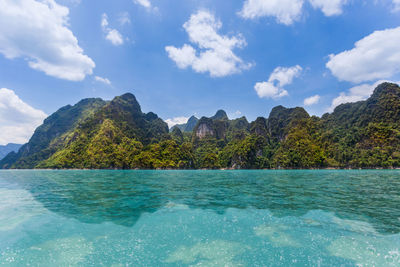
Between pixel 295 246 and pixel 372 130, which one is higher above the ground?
pixel 372 130

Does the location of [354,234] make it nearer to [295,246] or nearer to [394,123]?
[295,246]

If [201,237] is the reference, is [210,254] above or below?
above

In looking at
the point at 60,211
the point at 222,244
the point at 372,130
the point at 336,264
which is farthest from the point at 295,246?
the point at 372,130

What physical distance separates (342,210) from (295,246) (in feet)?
32.2

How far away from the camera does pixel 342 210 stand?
49.1ft

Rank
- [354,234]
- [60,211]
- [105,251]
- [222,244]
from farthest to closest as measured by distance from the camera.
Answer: [60,211] → [354,234] → [222,244] → [105,251]

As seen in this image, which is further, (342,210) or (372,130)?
(372,130)

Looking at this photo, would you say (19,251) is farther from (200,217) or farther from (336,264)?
(336,264)

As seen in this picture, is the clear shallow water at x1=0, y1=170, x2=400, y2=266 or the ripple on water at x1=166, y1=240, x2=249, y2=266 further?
the clear shallow water at x1=0, y1=170, x2=400, y2=266

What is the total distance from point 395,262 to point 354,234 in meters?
2.76

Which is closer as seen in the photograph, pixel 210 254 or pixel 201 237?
pixel 210 254

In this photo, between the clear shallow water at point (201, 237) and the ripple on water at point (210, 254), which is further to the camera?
the clear shallow water at point (201, 237)

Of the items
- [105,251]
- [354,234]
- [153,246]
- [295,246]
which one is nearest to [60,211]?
[105,251]

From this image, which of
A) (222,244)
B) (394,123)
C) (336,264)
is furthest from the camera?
(394,123)
